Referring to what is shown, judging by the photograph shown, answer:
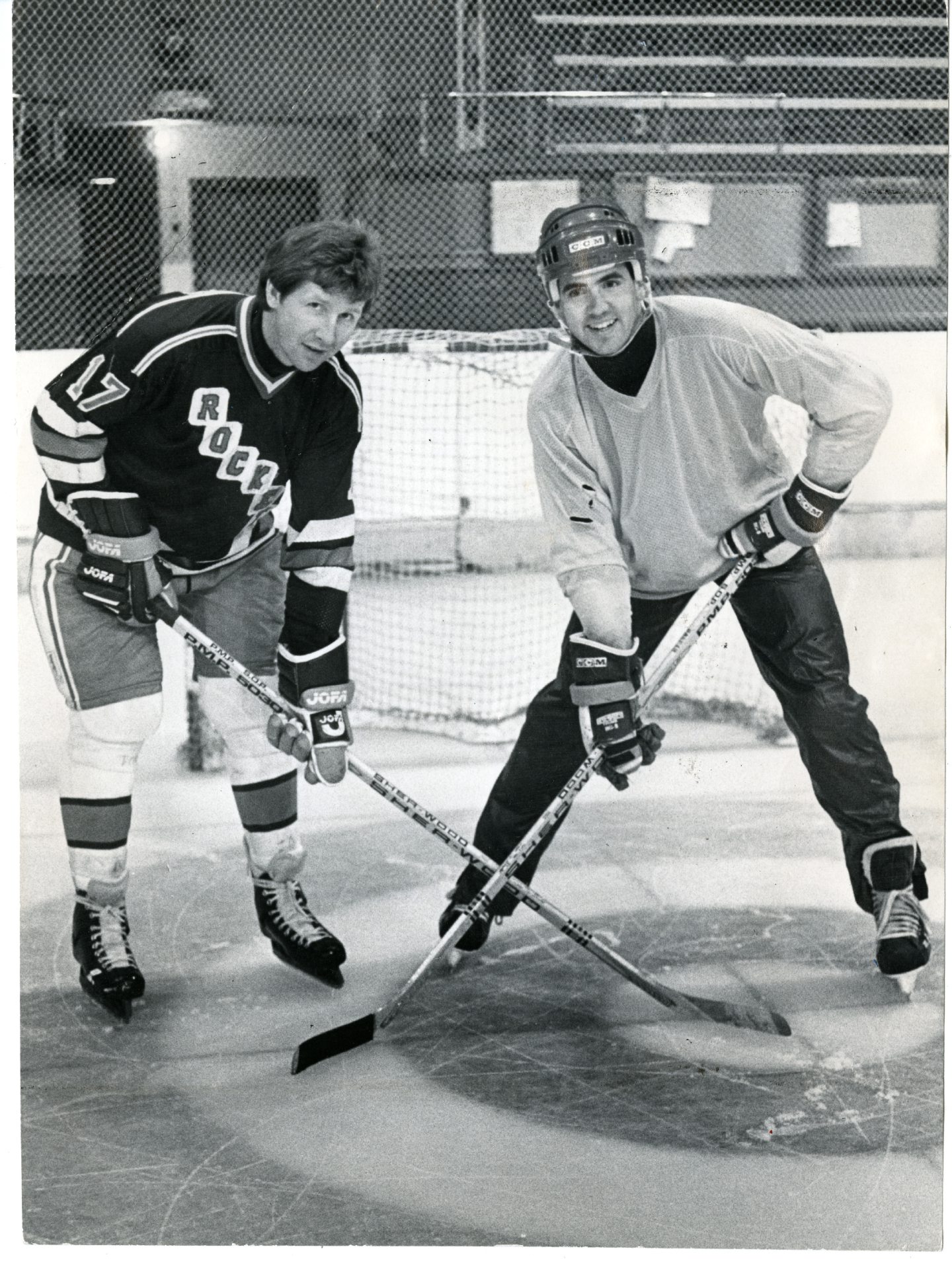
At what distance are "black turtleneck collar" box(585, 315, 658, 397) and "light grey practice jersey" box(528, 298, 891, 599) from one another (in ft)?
0.03

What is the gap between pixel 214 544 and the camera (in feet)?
8.82

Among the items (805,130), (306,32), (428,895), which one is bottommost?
(428,895)

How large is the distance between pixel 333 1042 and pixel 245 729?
1.97ft

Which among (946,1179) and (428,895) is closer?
(946,1179)

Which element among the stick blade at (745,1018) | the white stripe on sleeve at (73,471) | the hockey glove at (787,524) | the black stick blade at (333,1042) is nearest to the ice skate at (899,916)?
the stick blade at (745,1018)

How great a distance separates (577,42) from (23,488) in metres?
1.30

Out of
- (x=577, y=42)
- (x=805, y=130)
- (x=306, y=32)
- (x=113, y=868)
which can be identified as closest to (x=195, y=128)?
(x=306, y=32)

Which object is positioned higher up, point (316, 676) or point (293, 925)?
point (316, 676)

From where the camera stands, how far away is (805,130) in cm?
265

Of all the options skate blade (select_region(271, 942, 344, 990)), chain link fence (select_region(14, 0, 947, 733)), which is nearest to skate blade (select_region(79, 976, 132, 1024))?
skate blade (select_region(271, 942, 344, 990))

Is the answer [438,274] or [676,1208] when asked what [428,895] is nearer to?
[676,1208]

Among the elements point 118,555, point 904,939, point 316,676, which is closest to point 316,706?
point 316,676

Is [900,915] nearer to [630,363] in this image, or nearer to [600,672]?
[600,672]

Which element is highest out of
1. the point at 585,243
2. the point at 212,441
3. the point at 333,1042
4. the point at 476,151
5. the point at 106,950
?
the point at 476,151
